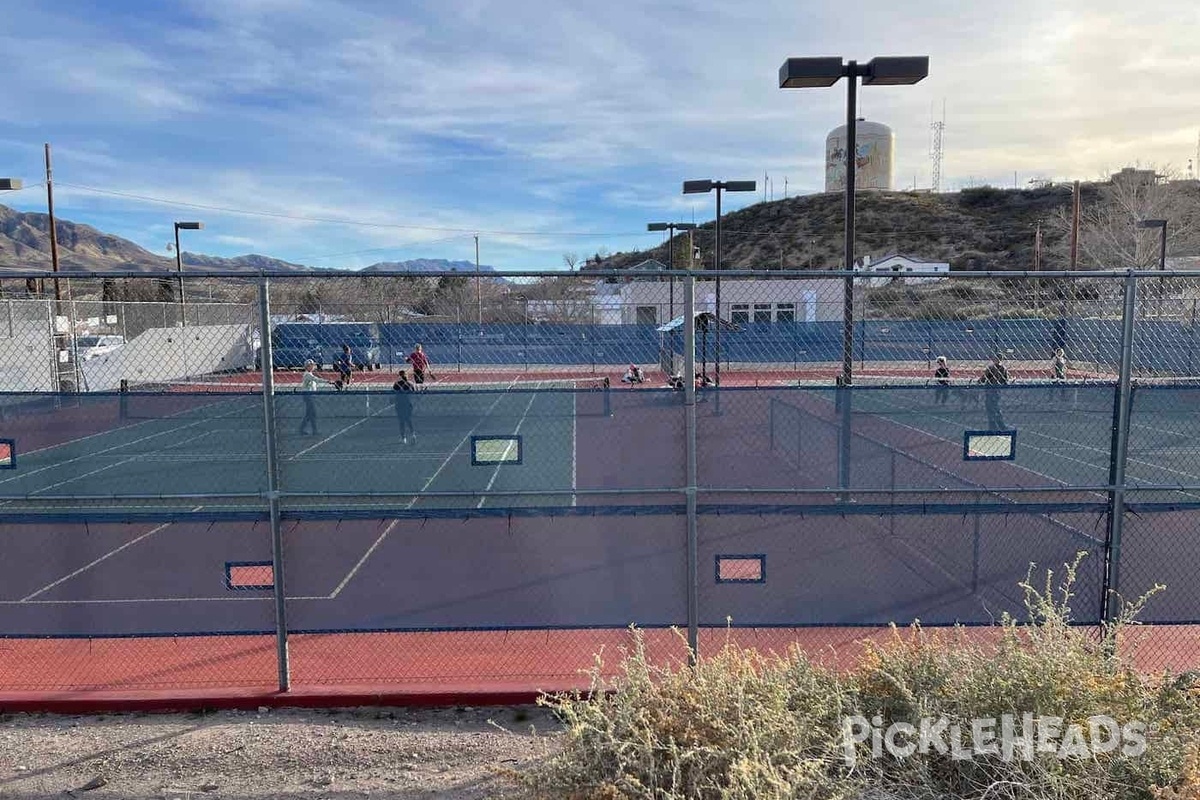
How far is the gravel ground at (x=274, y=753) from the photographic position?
15.5ft

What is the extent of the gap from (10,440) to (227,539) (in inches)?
76.5

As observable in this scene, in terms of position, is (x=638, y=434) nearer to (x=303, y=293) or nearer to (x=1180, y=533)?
(x=303, y=293)

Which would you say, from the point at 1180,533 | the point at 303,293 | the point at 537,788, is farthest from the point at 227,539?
the point at 1180,533

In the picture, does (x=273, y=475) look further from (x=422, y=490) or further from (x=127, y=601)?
(x=127, y=601)

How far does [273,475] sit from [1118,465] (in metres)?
5.78

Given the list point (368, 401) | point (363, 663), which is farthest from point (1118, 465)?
point (363, 663)

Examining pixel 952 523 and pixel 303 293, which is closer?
pixel 952 523

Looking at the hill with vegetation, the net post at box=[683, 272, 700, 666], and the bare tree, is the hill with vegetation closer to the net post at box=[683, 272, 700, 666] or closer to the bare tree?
the bare tree

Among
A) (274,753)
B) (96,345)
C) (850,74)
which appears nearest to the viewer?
(274,753)

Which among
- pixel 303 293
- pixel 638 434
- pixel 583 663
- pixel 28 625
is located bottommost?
pixel 583 663

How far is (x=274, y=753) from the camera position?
512cm

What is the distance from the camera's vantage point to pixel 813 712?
4.05 metres
